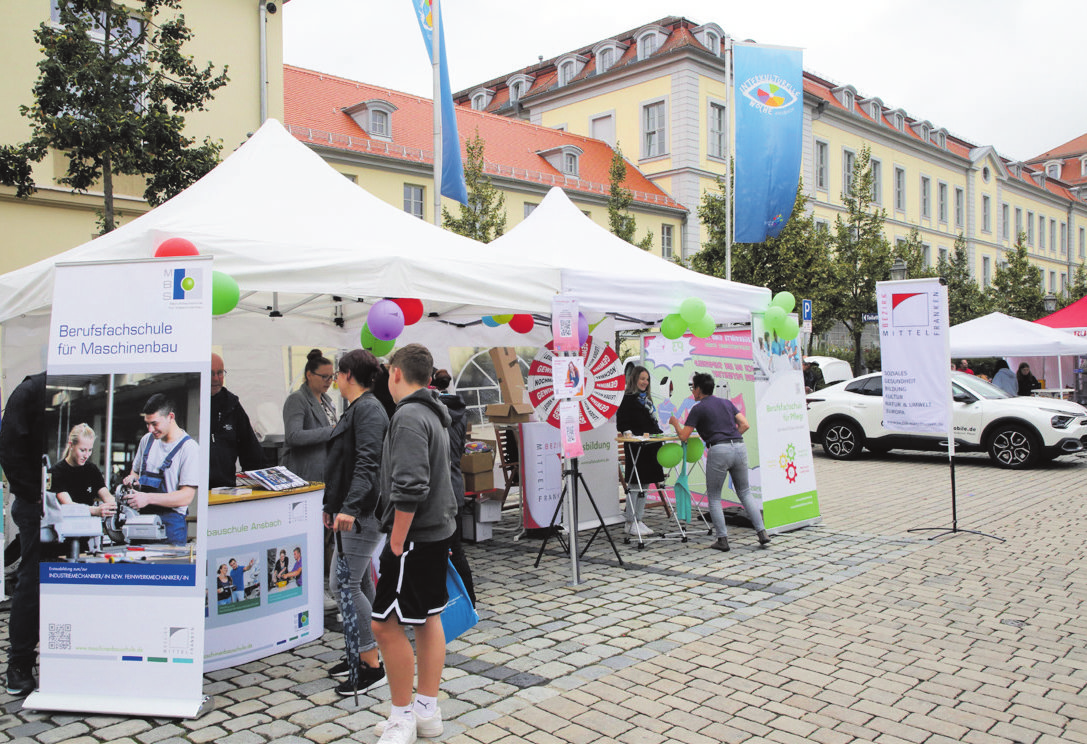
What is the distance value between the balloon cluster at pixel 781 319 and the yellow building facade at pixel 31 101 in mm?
11233

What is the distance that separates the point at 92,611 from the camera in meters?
4.21

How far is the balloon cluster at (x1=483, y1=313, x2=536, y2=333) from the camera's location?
9594mm

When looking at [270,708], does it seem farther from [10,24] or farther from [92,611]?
[10,24]

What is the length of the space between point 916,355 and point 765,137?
5.61 meters

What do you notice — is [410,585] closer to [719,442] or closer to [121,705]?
[121,705]

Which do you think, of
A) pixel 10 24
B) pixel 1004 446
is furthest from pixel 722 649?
pixel 10 24

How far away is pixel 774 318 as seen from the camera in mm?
8516

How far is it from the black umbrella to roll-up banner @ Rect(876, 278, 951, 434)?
6457 mm

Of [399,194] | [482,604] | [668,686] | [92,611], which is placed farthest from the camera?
[399,194]

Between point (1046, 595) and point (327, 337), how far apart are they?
6.91 meters

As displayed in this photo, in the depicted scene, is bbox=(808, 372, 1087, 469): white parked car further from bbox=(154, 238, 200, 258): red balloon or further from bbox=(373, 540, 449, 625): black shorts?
bbox=(154, 238, 200, 258): red balloon

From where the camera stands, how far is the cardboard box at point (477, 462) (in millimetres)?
8391

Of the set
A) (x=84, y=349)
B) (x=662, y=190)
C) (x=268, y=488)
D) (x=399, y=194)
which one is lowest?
(x=268, y=488)

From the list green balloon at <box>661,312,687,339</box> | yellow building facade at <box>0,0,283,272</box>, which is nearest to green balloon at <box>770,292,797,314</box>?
green balloon at <box>661,312,687,339</box>
